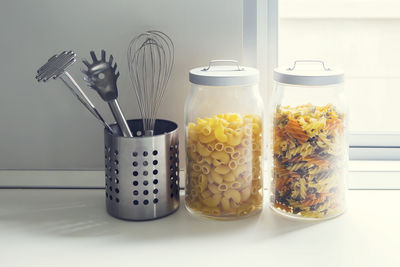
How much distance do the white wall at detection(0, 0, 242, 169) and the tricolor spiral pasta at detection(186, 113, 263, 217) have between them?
178 mm

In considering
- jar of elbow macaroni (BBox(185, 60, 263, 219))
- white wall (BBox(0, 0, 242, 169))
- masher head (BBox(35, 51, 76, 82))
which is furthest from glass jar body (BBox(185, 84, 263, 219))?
masher head (BBox(35, 51, 76, 82))

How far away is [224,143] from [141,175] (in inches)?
6.3

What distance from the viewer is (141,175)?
0.99 metres

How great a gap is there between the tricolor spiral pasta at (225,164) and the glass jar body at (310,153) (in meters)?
0.05

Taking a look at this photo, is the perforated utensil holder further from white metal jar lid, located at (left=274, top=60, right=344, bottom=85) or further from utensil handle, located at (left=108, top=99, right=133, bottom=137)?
white metal jar lid, located at (left=274, top=60, right=344, bottom=85)

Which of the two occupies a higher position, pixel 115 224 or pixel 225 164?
pixel 225 164

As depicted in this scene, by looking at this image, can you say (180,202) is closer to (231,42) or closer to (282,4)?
(231,42)

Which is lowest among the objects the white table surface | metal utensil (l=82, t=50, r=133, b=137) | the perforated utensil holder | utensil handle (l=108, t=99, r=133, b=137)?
the white table surface

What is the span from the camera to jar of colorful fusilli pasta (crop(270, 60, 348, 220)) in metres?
0.96

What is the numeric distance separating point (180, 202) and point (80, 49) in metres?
0.38

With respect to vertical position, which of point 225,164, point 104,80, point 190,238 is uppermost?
Answer: point 104,80

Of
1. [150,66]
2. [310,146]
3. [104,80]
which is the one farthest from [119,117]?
[310,146]

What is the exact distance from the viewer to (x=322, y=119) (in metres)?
0.96

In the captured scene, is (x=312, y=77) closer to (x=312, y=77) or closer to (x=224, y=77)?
(x=312, y=77)
